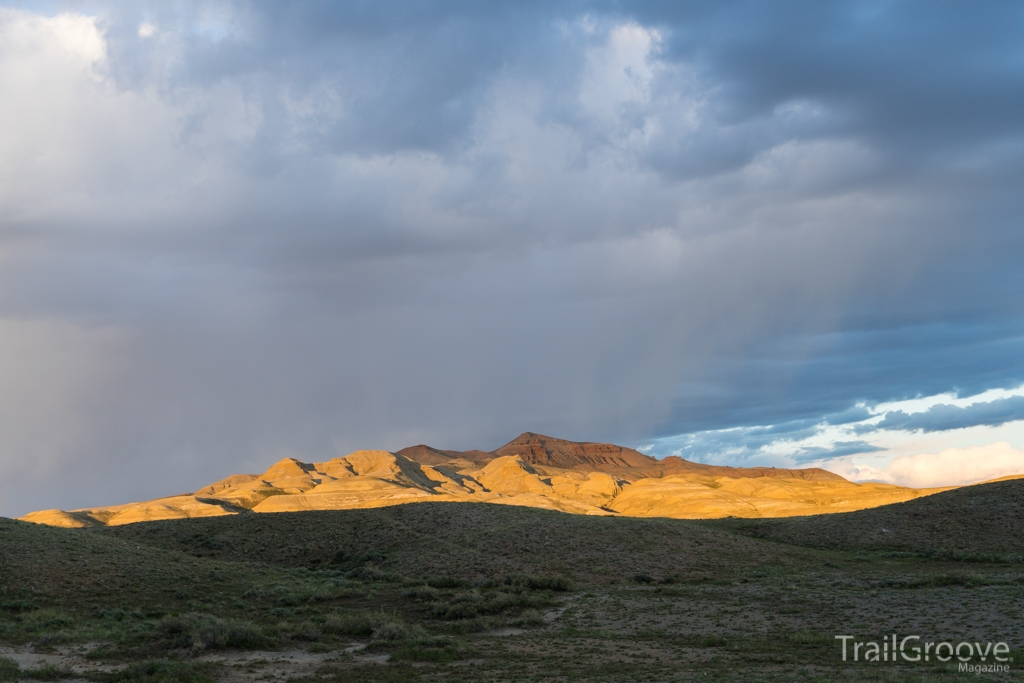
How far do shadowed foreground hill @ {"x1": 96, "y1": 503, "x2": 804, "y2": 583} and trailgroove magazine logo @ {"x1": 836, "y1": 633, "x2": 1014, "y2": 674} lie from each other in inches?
874

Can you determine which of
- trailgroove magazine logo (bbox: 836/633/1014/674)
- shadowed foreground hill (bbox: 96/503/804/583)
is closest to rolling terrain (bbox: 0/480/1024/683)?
shadowed foreground hill (bbox: 96/503/804/583)

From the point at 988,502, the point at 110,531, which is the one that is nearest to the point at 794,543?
the point at 988,502

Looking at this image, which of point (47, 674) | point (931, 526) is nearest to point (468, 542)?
point (47, 674)

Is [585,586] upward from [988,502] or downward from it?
downward

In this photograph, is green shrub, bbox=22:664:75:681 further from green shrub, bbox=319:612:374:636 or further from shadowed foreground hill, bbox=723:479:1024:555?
shadowed foreground hill, bbox=723:479:1024:555

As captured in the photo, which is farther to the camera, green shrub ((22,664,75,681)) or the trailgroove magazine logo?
green shrub ((22,664,75,681))

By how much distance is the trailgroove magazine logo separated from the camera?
967 inches

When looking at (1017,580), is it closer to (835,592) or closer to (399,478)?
(835,592)

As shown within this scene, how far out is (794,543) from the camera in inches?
2574

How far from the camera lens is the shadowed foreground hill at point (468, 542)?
172 ft

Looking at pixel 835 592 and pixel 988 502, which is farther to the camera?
pixel 988 502

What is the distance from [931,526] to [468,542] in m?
41.1

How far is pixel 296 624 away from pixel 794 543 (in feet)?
155

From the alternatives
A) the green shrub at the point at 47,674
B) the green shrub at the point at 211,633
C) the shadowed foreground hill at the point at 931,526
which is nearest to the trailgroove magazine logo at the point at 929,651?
the green shrub at the point at 211,633
